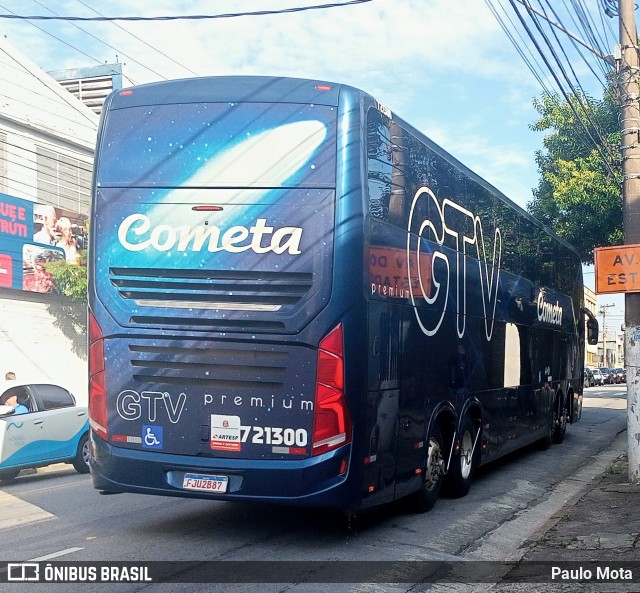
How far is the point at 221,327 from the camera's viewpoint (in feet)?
25.9

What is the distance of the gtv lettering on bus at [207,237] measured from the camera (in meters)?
7.82

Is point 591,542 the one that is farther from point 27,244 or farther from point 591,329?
point 27,244

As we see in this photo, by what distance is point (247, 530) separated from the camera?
886cm

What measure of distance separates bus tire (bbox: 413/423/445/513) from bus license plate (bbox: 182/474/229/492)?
8.95 ft

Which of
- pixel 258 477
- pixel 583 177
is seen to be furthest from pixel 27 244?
pixel 583 177

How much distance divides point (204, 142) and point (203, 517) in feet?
13.5

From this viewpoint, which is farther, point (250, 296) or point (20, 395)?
point (20, 395)

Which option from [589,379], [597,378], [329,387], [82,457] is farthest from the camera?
[597,378]

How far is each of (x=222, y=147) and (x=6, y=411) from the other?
6755mm

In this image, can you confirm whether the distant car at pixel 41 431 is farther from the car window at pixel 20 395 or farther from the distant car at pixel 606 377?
the distant car at pixel 606 377

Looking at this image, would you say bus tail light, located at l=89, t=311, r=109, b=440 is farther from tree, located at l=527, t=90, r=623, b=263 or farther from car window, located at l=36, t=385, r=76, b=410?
tree, located at l=527, t=90, r=623, b=263

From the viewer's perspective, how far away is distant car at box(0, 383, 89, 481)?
1278 cm

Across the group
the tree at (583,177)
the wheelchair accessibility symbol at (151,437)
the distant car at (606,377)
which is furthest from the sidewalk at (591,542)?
the distant car at (606,377)

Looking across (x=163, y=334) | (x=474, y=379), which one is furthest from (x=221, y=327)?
(x=474, y=379)
